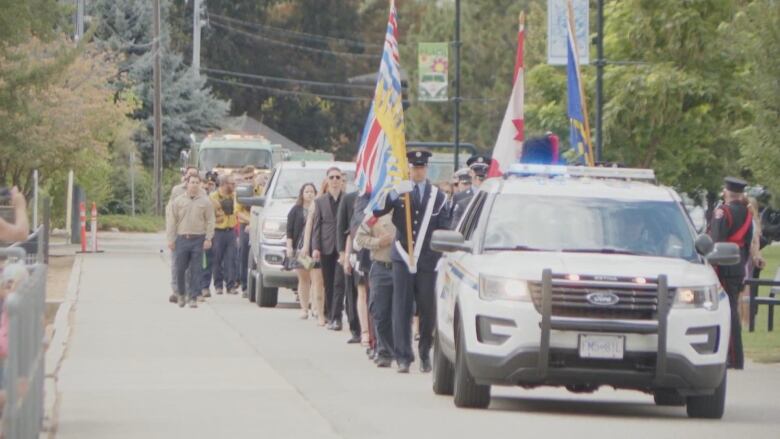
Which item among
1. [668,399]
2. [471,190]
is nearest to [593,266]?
[668,399]

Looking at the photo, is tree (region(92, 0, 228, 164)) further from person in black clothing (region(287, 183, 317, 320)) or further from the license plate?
the license plate

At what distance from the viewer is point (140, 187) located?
228 ft

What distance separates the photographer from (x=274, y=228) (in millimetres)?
28312

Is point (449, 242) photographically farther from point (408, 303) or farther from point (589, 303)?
point (408, 303)

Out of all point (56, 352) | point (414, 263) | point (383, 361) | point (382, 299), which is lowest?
point (56, 352)

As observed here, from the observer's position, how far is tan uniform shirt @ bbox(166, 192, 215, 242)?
27.4 meters

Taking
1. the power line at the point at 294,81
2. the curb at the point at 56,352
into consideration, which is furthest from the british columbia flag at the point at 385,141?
the power line at the point at 294,81

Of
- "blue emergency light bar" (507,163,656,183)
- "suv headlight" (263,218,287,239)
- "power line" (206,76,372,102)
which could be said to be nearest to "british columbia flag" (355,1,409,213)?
"blue emergency light bar" (507,163,656,183)

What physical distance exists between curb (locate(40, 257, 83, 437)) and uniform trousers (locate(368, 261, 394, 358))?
2950 millimetres

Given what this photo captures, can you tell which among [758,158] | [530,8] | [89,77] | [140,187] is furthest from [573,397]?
[530,8]

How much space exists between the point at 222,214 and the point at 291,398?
15403 millimetres

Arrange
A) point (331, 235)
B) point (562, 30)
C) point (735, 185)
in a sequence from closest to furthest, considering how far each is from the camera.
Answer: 1. point (735, 185)
2. point (331, 235)
3. point (562, 30)

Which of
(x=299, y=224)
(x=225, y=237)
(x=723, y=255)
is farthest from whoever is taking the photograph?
(x=225, y=237)

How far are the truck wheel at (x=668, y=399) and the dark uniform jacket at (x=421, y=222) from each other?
3.12 meters
